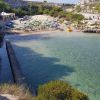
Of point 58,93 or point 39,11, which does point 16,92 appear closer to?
point 58,93

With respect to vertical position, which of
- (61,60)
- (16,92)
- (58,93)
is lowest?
(61,60)

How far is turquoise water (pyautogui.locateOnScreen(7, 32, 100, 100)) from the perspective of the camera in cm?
3006

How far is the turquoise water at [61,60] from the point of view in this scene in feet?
98.6

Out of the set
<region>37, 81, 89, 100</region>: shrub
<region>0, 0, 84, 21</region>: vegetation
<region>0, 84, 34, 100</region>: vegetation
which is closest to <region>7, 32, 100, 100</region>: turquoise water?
<region>37, 81, 89, 100</region>: shrub

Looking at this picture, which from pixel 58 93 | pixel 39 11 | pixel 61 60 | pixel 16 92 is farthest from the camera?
pixel 39 11

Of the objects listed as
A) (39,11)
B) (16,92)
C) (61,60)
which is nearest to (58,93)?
(16,92)

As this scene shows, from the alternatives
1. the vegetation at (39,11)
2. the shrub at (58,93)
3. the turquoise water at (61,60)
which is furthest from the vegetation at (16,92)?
the vegetation at (39,11)

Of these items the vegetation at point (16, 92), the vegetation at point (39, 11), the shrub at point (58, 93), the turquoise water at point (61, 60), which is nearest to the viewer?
the vegetation at point (16, 92)

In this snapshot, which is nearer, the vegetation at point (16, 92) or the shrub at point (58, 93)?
the vegetation at point (16, 92)

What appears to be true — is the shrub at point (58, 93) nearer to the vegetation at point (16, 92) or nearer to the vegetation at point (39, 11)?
the vegetation at point (16, 92)

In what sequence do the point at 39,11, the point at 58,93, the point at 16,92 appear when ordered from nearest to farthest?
the point at 16,92
the point at 58,93
the point at 39,11

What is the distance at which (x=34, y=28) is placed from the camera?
78.4 meters

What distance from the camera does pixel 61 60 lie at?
40656 mm

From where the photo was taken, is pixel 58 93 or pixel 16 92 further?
pixel 58 93
